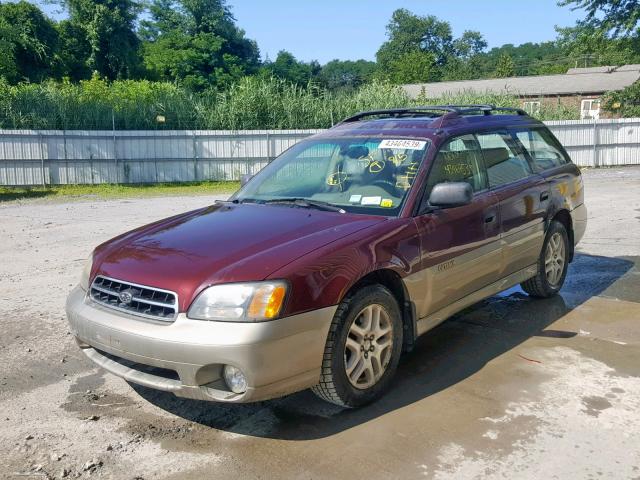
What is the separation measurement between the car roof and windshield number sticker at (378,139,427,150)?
78 millimetres

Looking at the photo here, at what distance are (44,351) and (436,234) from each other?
3145mm

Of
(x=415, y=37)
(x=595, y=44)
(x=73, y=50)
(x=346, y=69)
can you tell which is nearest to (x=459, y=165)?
(x=595, y=44)

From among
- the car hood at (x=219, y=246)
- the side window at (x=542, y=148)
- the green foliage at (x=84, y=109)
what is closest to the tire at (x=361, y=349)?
the car hood at (x=219, y=246)

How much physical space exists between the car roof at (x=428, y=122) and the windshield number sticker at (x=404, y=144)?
78mm

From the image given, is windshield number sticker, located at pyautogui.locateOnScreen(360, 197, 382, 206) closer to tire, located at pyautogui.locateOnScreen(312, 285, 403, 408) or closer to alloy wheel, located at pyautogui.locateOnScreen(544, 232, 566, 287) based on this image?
tire, located at pyautogui.locateOnScreen(312, 285, 403, 408)

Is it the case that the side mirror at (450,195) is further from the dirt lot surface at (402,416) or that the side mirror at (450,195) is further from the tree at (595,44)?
the tree at (595,44)

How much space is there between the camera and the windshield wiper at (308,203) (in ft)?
14.2

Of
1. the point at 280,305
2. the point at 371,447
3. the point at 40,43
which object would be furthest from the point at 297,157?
the point at 40,43

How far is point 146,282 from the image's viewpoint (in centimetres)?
349

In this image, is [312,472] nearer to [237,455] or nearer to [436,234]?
[237,455]

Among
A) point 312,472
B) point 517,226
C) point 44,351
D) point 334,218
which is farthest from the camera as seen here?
A: point 517,226

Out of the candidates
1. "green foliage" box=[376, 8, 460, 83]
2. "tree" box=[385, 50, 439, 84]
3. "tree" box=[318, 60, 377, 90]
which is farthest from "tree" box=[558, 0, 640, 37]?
"tree" box=[318, 60, 377, 90]

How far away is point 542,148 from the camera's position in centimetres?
613

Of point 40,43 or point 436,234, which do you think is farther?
point 40,43
